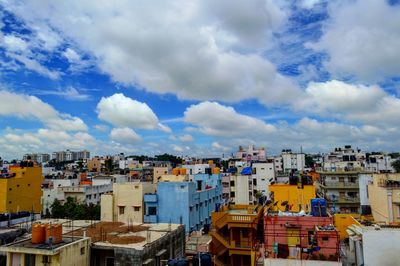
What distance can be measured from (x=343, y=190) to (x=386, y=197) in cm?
2341

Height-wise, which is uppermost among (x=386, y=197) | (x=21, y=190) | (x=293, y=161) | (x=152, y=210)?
(x=293, y=161)

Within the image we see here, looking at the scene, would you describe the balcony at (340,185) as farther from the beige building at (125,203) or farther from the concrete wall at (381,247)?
the concrete wall at (381,247)

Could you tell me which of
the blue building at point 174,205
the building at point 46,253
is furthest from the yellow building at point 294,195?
the building at point 46,253

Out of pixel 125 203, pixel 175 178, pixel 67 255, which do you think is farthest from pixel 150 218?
pixel 67 255

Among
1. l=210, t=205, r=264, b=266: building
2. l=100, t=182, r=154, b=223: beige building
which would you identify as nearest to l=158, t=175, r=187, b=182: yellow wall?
l=100, t=182, r=154, b=223: beige building

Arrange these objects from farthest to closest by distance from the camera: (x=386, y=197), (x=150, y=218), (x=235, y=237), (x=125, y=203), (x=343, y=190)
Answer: (x=343, y=190)
(x=125, y=203)
(x=150, y=218)
(x=386, y=197)
(x=235, y=237)

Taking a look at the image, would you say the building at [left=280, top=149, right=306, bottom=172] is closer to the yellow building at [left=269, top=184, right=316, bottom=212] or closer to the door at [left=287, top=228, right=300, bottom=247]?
the yellow building at [left=269, top=184, right=316, bottom=212]

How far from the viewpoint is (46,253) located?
62.9ft

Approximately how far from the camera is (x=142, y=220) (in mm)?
45750

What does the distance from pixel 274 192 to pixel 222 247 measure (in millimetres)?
9789

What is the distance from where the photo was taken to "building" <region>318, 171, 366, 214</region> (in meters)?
52.7

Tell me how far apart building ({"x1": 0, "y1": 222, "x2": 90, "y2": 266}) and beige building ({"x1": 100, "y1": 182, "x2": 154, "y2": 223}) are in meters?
24.0

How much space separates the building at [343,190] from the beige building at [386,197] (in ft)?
49.8

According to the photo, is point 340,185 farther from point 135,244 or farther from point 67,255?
point 67,255
